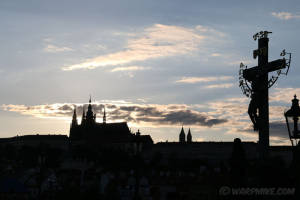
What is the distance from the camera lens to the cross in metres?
58.3

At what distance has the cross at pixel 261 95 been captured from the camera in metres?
58.3

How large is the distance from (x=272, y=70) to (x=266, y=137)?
731 cm

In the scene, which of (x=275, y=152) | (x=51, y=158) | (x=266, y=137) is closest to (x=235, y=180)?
(x=266, y=137)

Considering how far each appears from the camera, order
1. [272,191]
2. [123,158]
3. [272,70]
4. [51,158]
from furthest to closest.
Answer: [51,158] < [123,158] < [272,70] < [272,191]

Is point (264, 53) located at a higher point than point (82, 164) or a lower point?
higher

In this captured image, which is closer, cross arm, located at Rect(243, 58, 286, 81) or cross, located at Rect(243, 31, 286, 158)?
cross arm, located at Rect(243, 58, 286, 81)

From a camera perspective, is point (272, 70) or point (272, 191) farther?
point (272, 70)

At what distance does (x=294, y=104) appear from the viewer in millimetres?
13484

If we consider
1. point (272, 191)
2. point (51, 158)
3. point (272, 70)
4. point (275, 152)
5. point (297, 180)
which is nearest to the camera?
point (297, 180)

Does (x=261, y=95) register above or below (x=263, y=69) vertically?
below

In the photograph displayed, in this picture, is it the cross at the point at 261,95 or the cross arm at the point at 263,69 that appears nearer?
the cross arm at the point at 263,69

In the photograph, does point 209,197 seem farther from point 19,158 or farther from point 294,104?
point 19,158

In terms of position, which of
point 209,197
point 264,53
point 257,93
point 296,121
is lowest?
point 209,197

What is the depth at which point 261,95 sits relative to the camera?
59281mm
